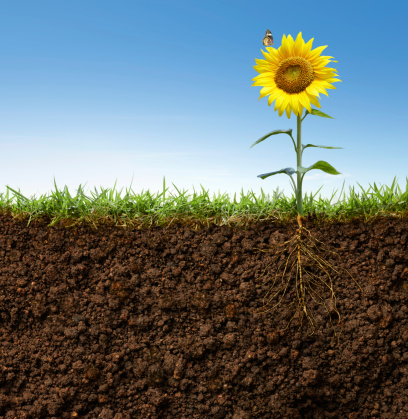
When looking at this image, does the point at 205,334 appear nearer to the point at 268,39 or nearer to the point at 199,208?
the point at 199,208

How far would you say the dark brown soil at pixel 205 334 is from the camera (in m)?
2.82

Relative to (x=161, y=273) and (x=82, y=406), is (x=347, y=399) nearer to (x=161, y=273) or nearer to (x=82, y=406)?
(x=161, y=273)

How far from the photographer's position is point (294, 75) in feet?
8.59

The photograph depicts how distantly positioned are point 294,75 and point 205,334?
5.73 feet

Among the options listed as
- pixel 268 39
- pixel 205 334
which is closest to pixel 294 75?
pixel 268 39

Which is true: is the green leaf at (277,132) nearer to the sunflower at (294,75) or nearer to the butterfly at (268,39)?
the sunflower at (294,75)

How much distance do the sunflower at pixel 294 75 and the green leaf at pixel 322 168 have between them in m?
0.34

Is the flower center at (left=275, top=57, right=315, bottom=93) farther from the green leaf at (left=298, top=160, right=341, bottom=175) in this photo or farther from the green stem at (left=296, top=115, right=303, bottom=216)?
the green leaf at (left=298, top=160, right=341, bottom=175)

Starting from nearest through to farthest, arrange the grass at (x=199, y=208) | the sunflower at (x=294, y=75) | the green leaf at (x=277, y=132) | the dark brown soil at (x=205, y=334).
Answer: the sunflower at (x=294, y=75), the green leaf at (x=277, y=132), the dark brown soil at (x=205, y=334), the grass at (x=199, y=208)

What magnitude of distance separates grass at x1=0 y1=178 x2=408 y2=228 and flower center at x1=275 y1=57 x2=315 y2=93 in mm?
863

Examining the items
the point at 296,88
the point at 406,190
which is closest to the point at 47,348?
the point at 296,88

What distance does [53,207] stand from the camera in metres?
3.36

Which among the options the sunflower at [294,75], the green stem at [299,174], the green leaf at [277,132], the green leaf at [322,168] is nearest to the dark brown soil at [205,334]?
the green stem at [299,174]

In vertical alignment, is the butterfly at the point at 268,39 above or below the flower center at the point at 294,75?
above
